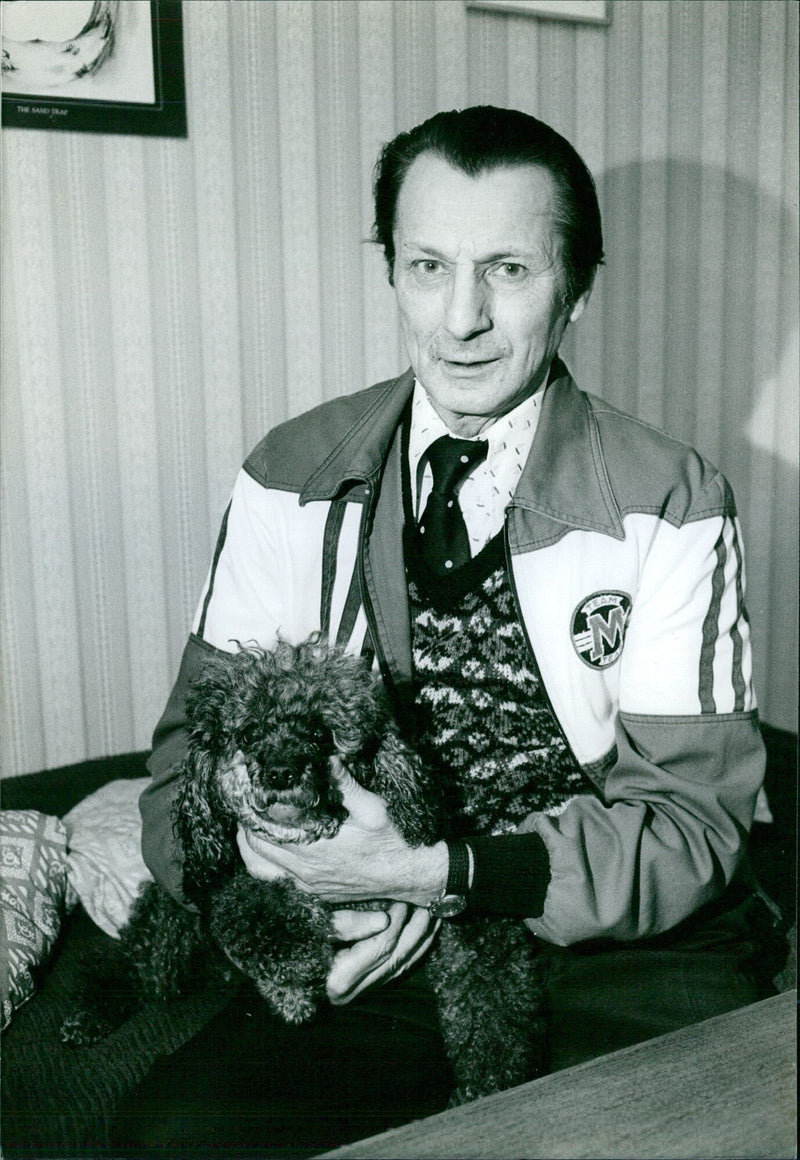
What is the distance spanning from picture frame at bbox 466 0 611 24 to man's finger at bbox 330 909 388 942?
1646 mm

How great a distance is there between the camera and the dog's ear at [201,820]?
1.39m

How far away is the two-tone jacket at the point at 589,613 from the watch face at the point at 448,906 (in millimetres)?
124

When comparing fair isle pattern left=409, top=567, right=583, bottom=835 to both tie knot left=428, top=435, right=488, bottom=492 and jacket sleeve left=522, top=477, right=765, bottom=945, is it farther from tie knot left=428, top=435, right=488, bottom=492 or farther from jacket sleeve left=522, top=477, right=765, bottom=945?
tie knot left=428, top=435, right=488, bottom=492

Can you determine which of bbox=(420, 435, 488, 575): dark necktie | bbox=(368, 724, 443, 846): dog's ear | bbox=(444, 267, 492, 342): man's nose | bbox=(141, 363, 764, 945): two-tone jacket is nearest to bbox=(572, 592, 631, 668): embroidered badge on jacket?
bbox=(141, 363, 764, 945): two-tone jacket

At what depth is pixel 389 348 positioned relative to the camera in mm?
2238

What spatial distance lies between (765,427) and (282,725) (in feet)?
4.73

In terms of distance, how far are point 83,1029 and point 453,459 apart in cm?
115

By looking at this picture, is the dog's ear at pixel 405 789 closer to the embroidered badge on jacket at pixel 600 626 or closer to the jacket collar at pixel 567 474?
the embroidered badge on jacket at pixel 600 626

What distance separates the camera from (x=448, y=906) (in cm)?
143

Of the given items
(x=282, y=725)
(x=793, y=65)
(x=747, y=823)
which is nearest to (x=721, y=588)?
(x=747, y=823)

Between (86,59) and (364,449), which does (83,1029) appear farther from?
A: (86,59)

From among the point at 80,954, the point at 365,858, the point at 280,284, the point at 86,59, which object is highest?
the point at 86,59

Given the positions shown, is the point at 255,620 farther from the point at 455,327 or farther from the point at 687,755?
the point at 687,755

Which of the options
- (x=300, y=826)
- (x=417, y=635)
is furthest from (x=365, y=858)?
(x=417, y=635)
